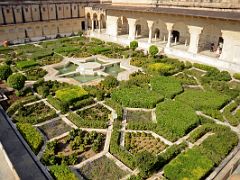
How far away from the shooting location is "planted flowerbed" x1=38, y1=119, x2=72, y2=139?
44.0 ft

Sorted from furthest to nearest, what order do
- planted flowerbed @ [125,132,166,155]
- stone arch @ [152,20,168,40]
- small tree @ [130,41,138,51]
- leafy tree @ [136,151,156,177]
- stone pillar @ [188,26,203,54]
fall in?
1. stone arch @ [152,20,168,40]
2. small tree @ [130,41,138,51]
3. stone pillar @ [188,26,203,54]
4. planted flowerbed @ [125,132,166,155]
5. leafy tree @ [136,151,156,177]

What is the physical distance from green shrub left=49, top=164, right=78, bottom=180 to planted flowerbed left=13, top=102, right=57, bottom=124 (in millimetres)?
4881

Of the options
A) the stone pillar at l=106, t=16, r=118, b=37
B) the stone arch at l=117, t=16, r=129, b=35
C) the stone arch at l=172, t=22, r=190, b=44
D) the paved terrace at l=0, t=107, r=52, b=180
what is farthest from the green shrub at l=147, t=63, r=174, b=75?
the stone arch at l=117, t=16, r=129, b=35

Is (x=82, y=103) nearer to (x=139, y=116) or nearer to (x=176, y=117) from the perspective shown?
(x=139, y=116)

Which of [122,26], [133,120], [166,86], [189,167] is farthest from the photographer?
[122,26]

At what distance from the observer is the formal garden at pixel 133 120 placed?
10.8m

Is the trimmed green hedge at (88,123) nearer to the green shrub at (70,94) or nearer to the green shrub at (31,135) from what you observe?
the green shrub at (70,94)

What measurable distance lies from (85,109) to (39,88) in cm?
489

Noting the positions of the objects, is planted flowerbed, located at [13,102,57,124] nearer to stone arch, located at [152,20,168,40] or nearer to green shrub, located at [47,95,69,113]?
green shrub, located at [47,95,69,113]

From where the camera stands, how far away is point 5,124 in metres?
14.1

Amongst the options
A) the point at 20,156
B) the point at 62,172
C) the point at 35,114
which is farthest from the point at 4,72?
the point at 62,172

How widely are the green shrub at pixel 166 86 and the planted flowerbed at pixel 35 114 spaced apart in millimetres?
8049

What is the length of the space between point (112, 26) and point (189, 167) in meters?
30.9

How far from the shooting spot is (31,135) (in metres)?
12.7
